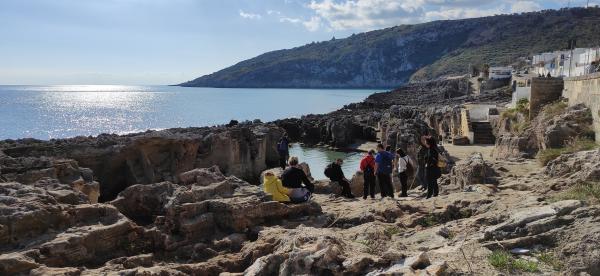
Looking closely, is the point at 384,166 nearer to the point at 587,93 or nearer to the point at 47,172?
the point at 47,172

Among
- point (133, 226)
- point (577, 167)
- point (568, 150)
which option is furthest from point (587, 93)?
point (133, 226)

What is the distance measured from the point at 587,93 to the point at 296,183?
40.6ft

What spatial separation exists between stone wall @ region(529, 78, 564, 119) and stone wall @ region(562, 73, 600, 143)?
165 centimetres

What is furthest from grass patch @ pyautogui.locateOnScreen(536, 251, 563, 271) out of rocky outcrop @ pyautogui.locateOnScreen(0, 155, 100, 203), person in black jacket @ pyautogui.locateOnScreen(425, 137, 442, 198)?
rocky outcrop @ pyautogui.locateOnScreen(0, 155, 100, 203)

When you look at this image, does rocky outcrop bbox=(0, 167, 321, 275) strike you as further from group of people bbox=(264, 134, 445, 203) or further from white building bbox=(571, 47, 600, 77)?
white building bbox=(571, 47, 600, 77)

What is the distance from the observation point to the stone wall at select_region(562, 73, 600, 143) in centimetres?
1664

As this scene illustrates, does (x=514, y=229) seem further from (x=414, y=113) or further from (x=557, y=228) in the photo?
(x=414, y=113)

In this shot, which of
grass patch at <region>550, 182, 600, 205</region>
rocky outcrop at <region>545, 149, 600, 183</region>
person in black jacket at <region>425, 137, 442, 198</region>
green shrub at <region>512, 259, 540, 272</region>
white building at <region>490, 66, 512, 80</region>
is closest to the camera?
green shrub at <region>512, 259, 540, 272</region>

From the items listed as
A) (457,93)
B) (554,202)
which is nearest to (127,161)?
(554,202)

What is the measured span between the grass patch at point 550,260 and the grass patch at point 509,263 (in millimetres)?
173

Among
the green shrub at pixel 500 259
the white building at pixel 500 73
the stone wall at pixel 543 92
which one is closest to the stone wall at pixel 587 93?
the stone wall at pixel 543 92

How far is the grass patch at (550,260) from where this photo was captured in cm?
672

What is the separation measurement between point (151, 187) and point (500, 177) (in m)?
8.88

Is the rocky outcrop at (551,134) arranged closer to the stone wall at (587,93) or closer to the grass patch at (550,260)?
the stone wall at (587,93)
